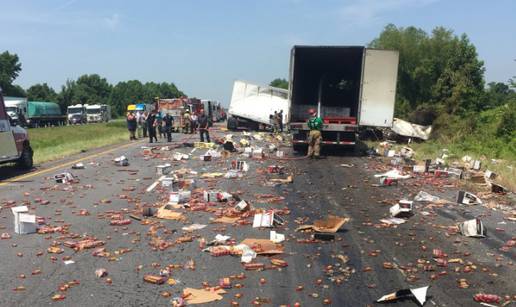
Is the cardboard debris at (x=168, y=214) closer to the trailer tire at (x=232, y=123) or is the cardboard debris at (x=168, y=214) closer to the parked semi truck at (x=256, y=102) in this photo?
the parked semi truck at (x=256, y=102)

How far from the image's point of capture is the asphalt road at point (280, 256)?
4930mm

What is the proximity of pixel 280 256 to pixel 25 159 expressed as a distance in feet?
41.5

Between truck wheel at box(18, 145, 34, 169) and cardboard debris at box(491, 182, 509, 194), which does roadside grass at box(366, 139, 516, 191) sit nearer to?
cardboard debris at box(491, 182, 509, 194)

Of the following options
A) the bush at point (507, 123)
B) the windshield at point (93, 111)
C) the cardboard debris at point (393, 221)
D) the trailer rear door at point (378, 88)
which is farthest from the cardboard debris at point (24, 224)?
the windshield at point (93, 111)

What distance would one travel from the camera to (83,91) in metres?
112

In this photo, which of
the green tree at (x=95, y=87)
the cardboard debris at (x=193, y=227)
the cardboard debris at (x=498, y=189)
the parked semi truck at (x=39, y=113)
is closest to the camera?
the cardboard debris at (x=193, y=227)

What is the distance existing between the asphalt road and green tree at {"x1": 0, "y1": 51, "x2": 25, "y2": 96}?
309 feet

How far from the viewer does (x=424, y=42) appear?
51125 mm

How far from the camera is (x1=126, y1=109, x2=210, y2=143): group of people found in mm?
25453

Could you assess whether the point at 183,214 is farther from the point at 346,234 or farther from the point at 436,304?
the point at 436,304

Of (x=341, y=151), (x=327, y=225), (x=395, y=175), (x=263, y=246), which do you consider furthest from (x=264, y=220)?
(x=341, y=151)

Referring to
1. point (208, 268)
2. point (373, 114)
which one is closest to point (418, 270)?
point (208, 268)

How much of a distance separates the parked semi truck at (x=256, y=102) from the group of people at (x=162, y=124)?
3283 mm

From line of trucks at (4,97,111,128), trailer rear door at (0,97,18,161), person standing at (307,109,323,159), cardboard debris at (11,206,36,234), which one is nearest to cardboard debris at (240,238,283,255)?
cardboard debris at (11,206,36,234)
